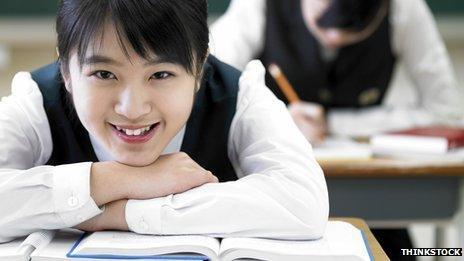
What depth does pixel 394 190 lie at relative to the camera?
6.92 feet

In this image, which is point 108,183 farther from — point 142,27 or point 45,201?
point 142,27

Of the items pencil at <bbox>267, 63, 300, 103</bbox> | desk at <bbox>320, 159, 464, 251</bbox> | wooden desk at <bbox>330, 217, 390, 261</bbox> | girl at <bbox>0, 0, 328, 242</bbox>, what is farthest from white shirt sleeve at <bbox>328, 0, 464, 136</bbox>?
girl at <bbox>0, 0, 328, 242</bbox>

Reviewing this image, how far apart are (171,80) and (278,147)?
0.83 feet

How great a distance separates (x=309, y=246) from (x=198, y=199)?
188mm

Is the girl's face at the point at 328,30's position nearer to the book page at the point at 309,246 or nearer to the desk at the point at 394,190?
the desk at the point at 394,190

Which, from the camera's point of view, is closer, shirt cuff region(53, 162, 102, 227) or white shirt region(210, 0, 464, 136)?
shirt cuff region(53, 162, 102, 227)

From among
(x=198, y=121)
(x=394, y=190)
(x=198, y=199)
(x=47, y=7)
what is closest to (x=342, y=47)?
(x=394, y=190)

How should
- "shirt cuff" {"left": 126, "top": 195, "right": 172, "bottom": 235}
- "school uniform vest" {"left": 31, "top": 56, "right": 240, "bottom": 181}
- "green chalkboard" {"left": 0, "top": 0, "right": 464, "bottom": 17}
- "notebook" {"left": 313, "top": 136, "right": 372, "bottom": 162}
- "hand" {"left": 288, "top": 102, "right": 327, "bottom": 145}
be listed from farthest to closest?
"green chalkboard" {"left": 0, "top": 0, "right": 464, "bottom": 17} → "hand" {"left": 288, "top": 102, "right": 327, "bottom": 145} → "notebook" {"left": 313, "top": 136, "right": 372, "bottom": 162} → "school uniform vest" {"left": 31, "top": 56, "right": 240, "bottom": 181} → "shirt cuff" {"left": 126, "top": 195, "right": 172, "bottom": 235}

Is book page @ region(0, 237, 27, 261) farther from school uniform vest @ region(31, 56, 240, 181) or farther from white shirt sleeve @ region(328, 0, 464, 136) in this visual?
white shirt sleeve @ region(328, 0, 464, 136)

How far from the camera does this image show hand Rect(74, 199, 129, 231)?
1.23 meters

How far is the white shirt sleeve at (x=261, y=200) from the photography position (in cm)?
122

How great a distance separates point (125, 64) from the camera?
1.22 meters

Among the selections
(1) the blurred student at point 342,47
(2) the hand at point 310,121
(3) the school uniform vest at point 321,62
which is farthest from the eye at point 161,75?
(3) the school uniform vest at point 321,62

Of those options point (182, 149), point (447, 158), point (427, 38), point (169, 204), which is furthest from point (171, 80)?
point (427, 38)
